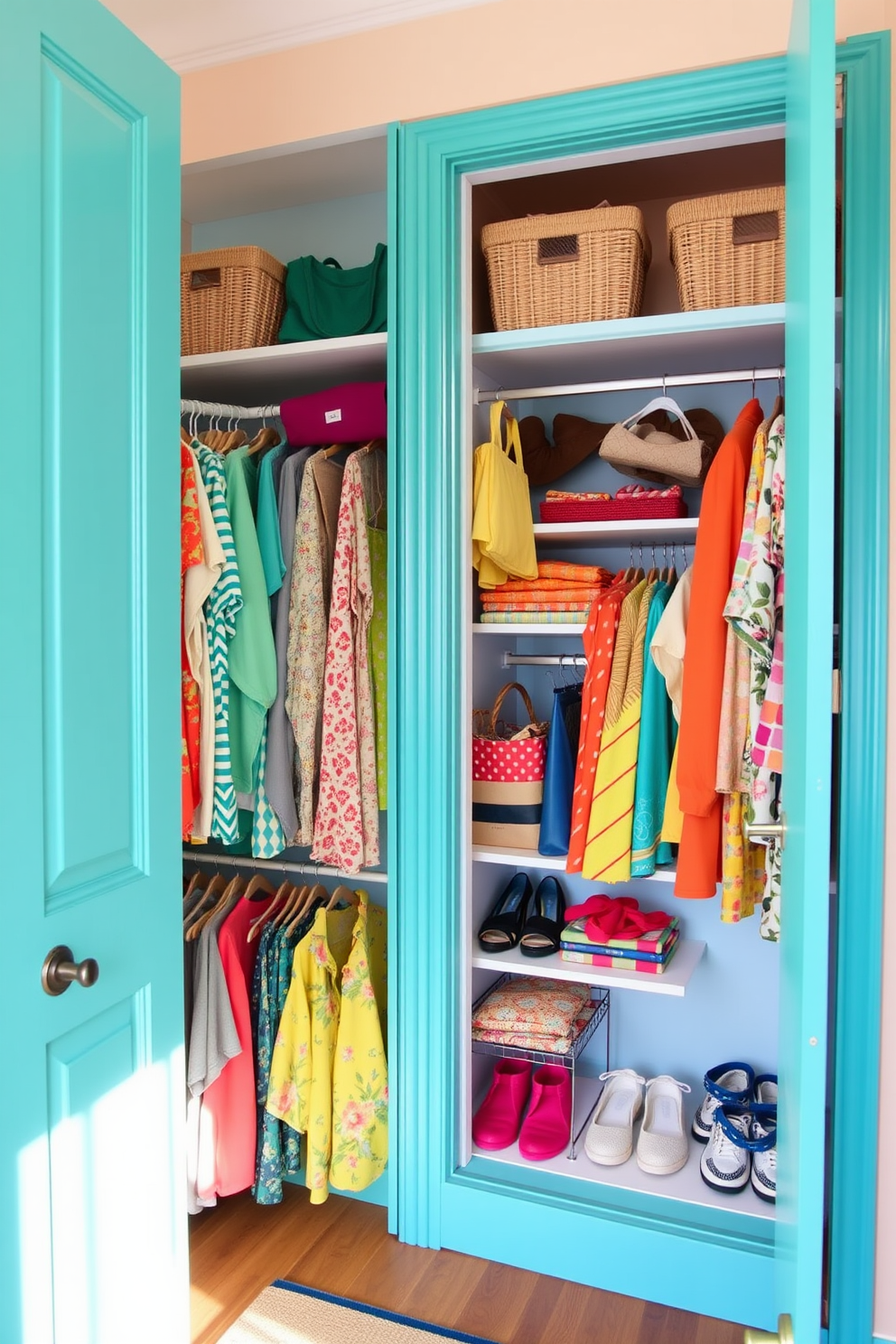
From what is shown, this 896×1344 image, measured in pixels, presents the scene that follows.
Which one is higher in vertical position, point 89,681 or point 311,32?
point 311,32

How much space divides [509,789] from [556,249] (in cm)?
117

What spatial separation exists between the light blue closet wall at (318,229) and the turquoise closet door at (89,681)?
1.06 metres

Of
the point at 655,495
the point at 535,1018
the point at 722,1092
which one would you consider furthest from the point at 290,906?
the point at 655,495

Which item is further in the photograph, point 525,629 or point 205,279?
point 205,279

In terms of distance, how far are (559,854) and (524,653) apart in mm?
605

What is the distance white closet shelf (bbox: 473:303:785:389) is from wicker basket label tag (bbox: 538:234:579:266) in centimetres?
14

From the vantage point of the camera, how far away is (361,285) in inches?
87.7

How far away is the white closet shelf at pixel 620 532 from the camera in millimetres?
2053

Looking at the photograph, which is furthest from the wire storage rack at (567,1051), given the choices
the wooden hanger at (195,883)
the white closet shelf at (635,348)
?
the white closet shelf at (635,348)

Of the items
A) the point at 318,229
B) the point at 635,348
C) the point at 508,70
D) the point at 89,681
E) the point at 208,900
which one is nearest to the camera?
the point at 89,681

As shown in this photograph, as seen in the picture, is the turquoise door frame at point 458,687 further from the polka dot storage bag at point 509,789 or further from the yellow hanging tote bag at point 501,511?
the polka dot storage bag at point 509,789

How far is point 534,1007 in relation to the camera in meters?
2.26

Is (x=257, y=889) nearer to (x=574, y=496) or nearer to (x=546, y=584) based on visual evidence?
(x=546, y=584)

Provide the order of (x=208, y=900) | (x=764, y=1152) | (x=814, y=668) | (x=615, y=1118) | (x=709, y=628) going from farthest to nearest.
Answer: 1. (x=208, y=900)
2. (x=615, y=1118)
3. (x=764, y=1152)
4. (x=709, y=628)
5. (x=814, y=668)
